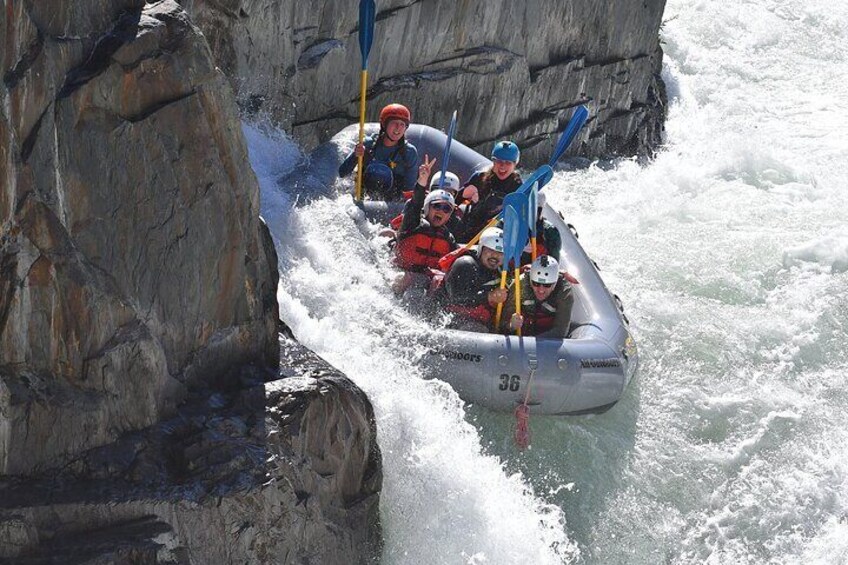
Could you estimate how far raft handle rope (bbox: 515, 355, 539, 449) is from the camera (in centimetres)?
746

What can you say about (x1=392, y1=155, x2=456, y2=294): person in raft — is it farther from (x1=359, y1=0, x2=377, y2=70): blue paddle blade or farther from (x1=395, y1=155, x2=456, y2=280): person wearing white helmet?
(x1=359, y1=0, x2=377, y2=70): blue paddle blade

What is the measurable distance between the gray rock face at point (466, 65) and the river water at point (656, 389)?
2.26 ft

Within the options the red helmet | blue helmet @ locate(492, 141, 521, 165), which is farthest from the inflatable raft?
the red helmet

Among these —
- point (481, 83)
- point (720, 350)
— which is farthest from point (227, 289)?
point (481, 83)

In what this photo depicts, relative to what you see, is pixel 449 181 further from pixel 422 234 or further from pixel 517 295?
pixel 517 295

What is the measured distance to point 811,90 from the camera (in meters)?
16.0

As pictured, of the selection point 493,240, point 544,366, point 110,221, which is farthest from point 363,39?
point 110,221

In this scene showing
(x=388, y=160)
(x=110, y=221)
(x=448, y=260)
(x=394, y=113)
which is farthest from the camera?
(x=388, y=160)

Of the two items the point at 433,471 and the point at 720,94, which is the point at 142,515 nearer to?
the point at 433,471

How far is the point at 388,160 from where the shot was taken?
377 inches

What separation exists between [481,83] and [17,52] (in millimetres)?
8014

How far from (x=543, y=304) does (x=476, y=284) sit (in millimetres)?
475

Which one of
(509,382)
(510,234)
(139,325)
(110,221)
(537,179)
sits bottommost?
(509,382)

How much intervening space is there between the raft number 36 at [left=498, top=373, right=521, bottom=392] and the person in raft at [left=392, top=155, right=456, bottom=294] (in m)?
1.08
